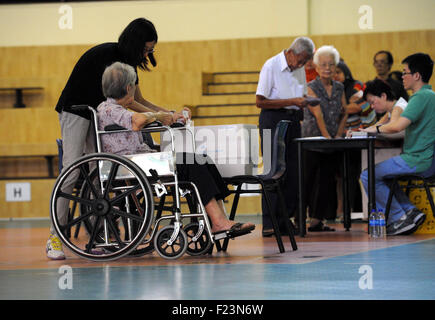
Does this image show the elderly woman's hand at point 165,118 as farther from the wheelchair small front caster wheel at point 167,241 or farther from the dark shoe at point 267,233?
the dark shoe at point 267,233

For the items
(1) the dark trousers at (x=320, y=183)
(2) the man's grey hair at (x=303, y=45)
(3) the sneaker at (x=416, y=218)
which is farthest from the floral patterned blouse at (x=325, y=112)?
(3) the sneaker at (x=416, y=218)

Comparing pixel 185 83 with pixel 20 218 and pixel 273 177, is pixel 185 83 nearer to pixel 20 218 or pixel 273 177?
pixel 20 218

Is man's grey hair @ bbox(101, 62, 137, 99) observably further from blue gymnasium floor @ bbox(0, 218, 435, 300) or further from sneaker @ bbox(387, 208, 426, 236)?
sneaker @ bbox(387, 208, 426, 236)

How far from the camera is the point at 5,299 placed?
7.44ft

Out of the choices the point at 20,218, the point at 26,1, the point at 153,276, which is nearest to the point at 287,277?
the point at 153,276

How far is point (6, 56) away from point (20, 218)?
2131mm

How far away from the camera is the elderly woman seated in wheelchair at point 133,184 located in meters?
3.11

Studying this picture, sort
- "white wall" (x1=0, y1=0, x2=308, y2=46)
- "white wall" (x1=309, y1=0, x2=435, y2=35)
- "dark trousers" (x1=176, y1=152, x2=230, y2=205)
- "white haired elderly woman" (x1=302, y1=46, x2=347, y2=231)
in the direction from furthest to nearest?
"white wall" (x1=0, y1=0, x2=308, y2=46) < "white wall" (x1=309, y1=0, x2=435, y2=35) < "white haired elderly woman" (x1=302, y1=46, x2=347, y2=231) < "dark trousers" (x1=176, y1=152, x2=230, y2=205)

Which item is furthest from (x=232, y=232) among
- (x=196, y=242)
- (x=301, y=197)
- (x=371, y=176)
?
(x=371, y=176)

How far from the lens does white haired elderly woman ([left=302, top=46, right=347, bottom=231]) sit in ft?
17.0

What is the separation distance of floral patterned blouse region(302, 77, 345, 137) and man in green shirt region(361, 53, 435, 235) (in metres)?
0.57

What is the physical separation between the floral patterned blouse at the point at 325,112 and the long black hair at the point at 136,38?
1.98 m

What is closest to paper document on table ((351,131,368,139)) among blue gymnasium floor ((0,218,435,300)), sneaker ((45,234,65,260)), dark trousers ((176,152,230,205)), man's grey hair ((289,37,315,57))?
man's grey hair ((289,37,315,57))

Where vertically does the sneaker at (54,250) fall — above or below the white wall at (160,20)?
below
